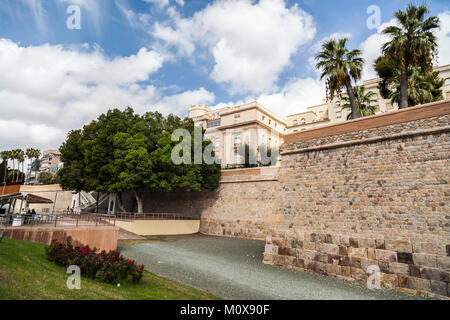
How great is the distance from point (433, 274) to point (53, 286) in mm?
12223

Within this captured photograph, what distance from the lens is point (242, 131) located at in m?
50.6

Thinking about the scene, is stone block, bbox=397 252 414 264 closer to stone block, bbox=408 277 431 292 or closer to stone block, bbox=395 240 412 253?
stone block, bbox=395 240 412 253

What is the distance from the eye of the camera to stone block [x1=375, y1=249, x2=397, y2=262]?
33.6ft

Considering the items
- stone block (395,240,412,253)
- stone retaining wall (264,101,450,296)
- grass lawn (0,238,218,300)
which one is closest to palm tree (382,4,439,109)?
stone retaining wall (264,101,450,296)

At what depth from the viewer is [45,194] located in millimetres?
47312

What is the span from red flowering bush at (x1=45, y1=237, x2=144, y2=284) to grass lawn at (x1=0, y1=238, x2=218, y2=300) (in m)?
0.27

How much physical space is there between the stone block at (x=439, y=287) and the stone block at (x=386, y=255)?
132cm

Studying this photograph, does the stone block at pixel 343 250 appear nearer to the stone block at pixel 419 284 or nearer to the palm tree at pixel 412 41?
the stone block at pixel 419 284

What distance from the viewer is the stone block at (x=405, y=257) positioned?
9875mm

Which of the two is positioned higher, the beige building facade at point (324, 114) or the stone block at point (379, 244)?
the beige building facade at point (324, 114)

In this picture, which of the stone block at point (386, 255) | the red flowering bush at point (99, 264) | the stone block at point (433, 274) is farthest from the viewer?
the stone block at point (386, 255)
